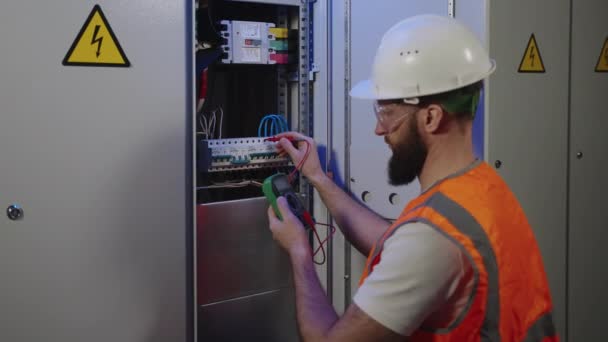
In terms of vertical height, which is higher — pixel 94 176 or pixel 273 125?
pixel 273 125

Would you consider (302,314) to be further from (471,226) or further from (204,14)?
(204,14)

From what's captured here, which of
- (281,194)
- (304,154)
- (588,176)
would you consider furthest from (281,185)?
(588,176)

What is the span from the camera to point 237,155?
70.4 inches

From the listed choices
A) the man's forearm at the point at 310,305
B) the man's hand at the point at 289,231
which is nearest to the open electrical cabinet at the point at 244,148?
the man's hand at the point at 289,231

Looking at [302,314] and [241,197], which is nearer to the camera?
[302,314]

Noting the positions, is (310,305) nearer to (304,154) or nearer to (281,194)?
(281,194)

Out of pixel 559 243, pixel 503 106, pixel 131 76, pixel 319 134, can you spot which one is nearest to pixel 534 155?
pixel 503 106

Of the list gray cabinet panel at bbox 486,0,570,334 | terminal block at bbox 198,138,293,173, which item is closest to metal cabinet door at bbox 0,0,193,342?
terminal block at bbox 198,138,293,173

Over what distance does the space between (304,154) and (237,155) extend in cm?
22

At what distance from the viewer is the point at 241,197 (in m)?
1.96

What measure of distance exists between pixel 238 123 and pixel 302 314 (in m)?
0.96

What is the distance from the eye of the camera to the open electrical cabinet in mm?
1776

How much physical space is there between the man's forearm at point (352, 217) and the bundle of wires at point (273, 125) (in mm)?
254

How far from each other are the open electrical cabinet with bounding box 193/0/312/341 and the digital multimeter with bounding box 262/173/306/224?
19 centimetres
